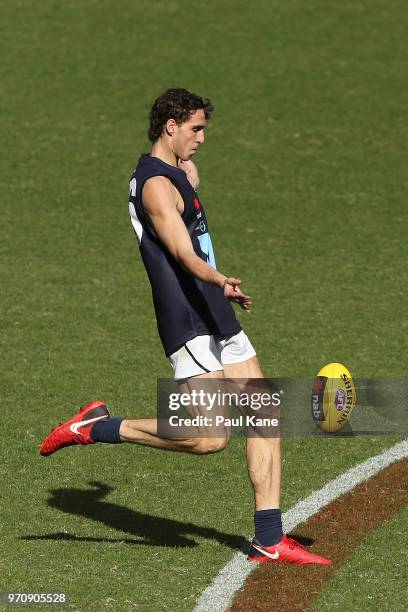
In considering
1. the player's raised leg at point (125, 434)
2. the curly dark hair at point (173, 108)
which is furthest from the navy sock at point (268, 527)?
the curly dark hair at point (173, 108)

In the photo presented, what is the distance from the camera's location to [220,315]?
7.32 m

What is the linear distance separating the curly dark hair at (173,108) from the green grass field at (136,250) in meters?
2.42

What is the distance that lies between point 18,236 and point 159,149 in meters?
7.28

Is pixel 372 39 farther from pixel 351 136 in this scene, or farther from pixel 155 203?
pixel 155 203

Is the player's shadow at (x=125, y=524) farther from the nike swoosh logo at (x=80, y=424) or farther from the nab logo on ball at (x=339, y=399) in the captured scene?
the nab logo on ball at (x=339, y=399)

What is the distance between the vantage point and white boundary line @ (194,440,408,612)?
264 inches

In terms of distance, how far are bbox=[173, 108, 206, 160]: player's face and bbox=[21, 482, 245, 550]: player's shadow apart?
225 centimetres

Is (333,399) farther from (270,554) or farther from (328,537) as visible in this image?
(270,554)

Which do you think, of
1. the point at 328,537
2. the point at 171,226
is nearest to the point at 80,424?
the point at 171,226

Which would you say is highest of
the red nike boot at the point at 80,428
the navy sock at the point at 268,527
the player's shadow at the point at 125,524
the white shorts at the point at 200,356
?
the white shorts at the point at 200,356

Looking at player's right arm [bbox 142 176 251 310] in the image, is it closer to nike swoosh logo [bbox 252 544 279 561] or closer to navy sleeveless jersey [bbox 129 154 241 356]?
navy sleeveless jersey [bbox 129 154 241 356]

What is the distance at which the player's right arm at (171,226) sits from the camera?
22.3 ft

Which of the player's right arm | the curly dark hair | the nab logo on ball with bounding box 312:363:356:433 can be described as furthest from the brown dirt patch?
the curly dark hair

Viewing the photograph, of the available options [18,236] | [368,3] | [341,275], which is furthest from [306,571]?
[368,3]
